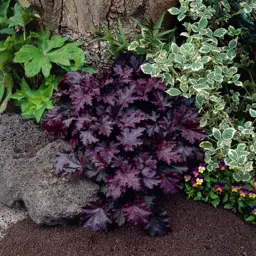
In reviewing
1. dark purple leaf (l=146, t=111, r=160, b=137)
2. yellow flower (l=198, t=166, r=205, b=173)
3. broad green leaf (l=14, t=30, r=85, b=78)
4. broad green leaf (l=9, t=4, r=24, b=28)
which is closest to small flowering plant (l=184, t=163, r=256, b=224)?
yellow flower (l=198, t=166, r=205, b=173)

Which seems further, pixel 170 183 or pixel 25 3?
pixel 25 3

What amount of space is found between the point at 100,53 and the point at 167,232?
1.43 meters

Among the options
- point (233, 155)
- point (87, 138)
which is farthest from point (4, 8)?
point (233, 155)

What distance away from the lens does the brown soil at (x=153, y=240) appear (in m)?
2.40

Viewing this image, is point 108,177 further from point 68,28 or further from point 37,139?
point 68,28

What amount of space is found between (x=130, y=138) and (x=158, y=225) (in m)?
0.55

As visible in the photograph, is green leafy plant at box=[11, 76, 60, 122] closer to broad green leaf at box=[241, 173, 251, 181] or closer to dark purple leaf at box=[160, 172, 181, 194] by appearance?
dark purple leaf at box=[160, 172, 181, 194]

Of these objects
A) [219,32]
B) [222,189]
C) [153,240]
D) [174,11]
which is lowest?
[153,240]

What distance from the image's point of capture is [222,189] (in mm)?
2629

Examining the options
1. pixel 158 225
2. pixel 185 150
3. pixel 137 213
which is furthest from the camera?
pixel 185 150

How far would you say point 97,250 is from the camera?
2395 mm

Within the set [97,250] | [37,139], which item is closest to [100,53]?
[37,139]

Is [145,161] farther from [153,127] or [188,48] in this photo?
[188,48]

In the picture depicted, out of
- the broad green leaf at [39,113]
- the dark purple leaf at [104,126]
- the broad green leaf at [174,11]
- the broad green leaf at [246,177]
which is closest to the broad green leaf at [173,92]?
the dark purple leaf at [104,126]
